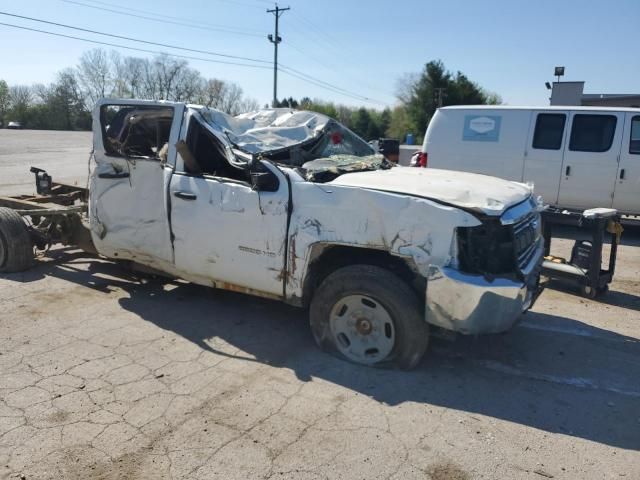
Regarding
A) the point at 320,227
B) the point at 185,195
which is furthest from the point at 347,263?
the point at 185,195

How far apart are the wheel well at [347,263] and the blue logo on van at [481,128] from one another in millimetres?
6854

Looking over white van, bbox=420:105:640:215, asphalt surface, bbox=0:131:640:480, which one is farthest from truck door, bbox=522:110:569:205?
asphalt surface, bbox=0:131:640:480

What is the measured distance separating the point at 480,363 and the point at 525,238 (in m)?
1.07

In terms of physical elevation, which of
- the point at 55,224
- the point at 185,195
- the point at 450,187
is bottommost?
Answer: the point at 55,224

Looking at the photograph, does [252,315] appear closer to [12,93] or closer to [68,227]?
[68,227]

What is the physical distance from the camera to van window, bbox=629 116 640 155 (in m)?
8.74

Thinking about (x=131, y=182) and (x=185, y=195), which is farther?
(x=131, y=182)

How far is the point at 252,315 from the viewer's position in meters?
4.91

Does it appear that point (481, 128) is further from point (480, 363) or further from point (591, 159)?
point (480, 363)

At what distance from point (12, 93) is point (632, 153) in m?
91.6

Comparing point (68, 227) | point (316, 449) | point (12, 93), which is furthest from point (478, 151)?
point (12, 93)

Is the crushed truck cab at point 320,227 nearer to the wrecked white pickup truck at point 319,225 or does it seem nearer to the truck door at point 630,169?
the wrecked white pickup truck at point 319,225

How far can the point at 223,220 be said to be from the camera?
166 inches

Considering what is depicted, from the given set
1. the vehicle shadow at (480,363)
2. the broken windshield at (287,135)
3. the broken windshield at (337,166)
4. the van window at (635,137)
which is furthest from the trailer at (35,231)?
the van window at (635,137)
